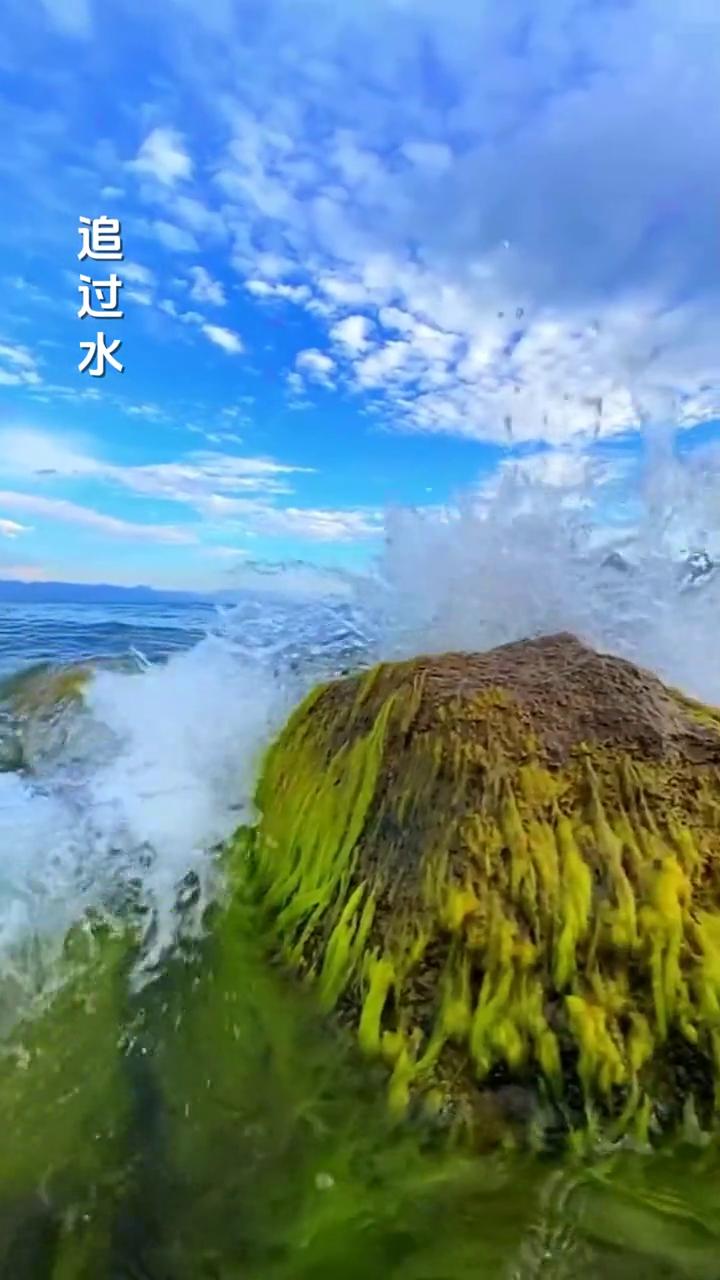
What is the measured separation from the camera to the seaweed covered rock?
2.40 metres

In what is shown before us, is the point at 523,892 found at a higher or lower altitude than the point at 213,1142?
higher

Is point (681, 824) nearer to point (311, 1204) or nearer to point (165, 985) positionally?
point (311, 1204)

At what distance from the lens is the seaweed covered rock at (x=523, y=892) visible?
2400mm

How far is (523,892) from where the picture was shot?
2.61 metres

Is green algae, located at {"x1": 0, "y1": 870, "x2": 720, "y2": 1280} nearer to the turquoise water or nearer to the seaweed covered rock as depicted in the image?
the turquoise water

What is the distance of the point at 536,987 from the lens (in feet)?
8.15

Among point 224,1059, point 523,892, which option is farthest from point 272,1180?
point 523,892

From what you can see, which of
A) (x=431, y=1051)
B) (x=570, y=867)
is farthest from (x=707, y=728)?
(x=431, y=1051)

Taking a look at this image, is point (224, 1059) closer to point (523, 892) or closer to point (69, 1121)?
point (69, 1121)

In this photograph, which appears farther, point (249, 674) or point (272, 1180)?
point (249, 674)

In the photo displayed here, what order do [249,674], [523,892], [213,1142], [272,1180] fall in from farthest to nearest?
1. [249,674]
2. [523,892]
3. [213,1142]
4. [272,1180]

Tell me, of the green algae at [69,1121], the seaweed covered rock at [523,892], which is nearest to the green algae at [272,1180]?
the green algae at [69,1121]

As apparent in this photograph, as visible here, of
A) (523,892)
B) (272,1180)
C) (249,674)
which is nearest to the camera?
(272,1180)

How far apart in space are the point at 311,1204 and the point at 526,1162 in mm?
559
